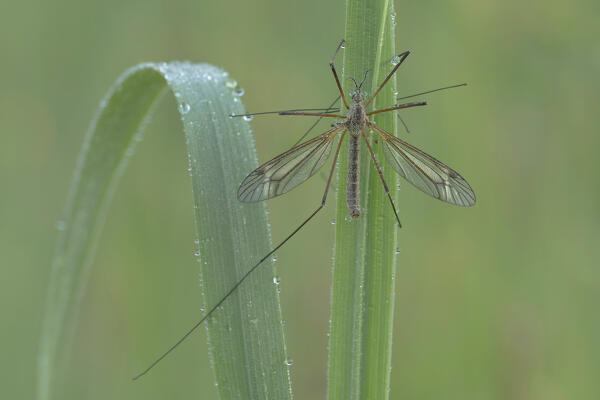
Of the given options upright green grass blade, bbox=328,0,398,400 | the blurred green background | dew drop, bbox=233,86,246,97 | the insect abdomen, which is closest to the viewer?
upright green grass blade, bbox=328,0,398,400

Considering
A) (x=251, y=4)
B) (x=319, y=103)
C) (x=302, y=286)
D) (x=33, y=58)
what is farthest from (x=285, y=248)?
(x=33, y=58)

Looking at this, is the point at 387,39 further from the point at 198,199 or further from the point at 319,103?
the point at 319,103

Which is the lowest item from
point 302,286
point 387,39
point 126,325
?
point 126,325

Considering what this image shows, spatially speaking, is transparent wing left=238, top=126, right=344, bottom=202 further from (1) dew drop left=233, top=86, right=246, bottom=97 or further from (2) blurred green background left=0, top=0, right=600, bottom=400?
(2) blurred green background left=0, top=0, right=600, bottom=400

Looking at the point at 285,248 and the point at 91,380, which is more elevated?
the point at 285,248

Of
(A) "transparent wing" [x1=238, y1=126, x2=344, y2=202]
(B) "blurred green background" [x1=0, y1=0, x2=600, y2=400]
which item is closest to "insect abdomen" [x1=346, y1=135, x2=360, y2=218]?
(A) "transparent wing" [x1=238, y1=126, x2=344, y2=202]

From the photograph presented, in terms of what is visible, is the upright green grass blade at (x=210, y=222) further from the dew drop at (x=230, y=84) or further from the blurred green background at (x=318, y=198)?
the blurred green background at (x=318, y=198)
